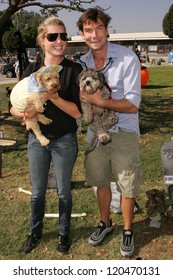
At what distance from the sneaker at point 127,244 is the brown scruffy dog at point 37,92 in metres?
1.47

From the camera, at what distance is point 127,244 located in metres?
4.10

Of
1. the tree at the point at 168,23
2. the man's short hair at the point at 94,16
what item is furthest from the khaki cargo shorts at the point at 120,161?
the tree at the point at 168,23

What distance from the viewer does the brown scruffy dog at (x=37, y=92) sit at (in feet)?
10.6

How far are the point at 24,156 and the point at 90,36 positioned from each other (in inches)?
196

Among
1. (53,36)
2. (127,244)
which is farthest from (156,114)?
(53,36)

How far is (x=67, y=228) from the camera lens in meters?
4.07

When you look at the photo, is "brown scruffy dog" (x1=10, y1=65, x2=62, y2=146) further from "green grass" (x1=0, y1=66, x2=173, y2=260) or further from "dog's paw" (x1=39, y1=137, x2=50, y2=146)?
"green grass" (x1=0, y1=66, x2=173, y2=260)

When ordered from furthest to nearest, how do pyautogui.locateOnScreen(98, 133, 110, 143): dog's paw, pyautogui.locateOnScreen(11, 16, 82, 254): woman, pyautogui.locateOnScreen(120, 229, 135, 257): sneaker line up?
pyautogui.locateOnScreen(120, 229, 135, 257): sneaker → pyautogui.locateOnScreen(98, 133, 110, 143): dog's paw → pyautogui.locateOnScreen(11, 16, 82, 254): woman

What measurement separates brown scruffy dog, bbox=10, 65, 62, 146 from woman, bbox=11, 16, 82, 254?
2.4 inches

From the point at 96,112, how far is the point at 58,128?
54 centimetres

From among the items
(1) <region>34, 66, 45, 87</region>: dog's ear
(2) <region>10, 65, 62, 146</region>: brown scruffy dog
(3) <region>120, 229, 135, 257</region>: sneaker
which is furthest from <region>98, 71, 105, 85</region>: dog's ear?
(3) <region>120, 229, 135, 257</region>: sneaker

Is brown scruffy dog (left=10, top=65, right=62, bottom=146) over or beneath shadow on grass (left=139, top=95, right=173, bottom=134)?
over

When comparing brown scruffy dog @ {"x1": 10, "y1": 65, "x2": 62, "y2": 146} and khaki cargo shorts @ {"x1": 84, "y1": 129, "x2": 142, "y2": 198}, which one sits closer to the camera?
brown scruffy dog @ {"x1": 10, "y1": 65, "x2": 62, "y2": 146}

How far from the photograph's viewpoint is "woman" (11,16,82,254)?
11.0ft
